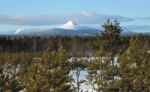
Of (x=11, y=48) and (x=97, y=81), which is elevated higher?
(x=97, y=81)

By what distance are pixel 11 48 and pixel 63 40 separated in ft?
71.0

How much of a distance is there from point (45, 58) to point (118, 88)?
21.0 ft

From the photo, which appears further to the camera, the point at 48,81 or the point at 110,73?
the point at 110,73

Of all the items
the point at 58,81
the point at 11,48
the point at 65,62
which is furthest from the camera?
the point at 11,48

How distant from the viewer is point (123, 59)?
130 ft

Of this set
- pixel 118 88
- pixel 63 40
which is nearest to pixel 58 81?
pixel 118 88

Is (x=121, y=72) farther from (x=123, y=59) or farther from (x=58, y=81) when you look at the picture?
(x=58, y=81)

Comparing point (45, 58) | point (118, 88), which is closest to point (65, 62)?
point (45, 58)

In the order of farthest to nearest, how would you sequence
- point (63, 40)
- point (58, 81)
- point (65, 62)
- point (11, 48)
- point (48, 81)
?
point (63, 40), point (11, 48), point (65, 62), point (58, 81), point (48, 81)

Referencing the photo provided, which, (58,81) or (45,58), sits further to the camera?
(45,58)

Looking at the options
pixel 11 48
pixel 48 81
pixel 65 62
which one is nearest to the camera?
pixel 48 81

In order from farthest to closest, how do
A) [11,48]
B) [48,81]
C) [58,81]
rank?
[11,48]
[58,81]
[48,81]

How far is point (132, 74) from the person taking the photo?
3941 cm

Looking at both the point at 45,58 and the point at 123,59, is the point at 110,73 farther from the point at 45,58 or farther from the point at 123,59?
the point at 45,58
